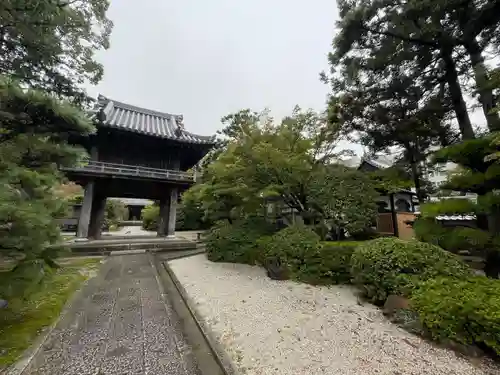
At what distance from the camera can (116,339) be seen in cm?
283

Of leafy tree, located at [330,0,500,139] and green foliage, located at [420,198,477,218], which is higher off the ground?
leafy tree, located at [330,0,500,139]

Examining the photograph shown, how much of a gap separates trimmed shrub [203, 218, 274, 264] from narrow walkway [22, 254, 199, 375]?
3.11 metres

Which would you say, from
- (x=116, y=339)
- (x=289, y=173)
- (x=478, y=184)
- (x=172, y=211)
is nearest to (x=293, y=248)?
(x=289, y=173)

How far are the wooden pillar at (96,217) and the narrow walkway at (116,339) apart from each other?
7.33 meters

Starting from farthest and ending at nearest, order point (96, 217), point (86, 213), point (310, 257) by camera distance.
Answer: point (96, 217)
point (86, 213)
point (310, 257)

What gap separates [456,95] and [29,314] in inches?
375

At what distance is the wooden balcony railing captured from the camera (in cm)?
1004

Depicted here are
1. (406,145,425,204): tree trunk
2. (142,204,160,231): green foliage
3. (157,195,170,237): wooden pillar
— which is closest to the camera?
(406,145,425,204): tree trunk

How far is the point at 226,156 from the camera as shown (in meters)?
7.34

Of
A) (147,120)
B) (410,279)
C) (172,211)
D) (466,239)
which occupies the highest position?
(147,120)

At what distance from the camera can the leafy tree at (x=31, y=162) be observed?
234 centimetres

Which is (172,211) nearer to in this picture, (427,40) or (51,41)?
(51,41)

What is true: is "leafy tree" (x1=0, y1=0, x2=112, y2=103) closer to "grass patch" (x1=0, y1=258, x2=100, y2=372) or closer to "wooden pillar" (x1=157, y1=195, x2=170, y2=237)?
"grass patch" (x1=0, y1=258, x2=100, y2=372)

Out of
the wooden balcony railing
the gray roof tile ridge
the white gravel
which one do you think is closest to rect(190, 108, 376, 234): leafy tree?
the white gravel
